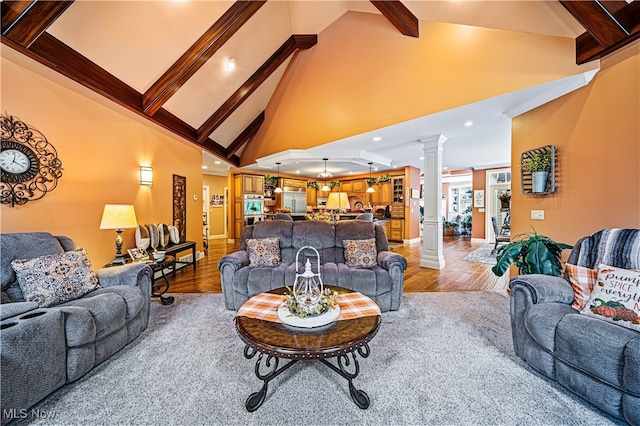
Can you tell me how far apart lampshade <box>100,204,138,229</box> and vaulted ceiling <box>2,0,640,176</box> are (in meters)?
1.43

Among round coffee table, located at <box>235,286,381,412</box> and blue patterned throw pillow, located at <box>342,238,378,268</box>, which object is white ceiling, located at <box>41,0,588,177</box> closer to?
blue patterned throw pillow, located at <box>342,238,378,268</box>

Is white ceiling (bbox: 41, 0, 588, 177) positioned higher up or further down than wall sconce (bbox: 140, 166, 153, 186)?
higher up

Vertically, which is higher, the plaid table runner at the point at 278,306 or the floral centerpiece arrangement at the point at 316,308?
the floral centerpiece arrangement at the point at 316,308

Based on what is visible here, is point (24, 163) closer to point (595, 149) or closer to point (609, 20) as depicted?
point (609, 20)

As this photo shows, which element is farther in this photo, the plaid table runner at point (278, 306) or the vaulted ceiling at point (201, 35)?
the vaulted ceiling at point (201, 35)

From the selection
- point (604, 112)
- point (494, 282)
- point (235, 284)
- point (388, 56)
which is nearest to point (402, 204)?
point (494, 282)

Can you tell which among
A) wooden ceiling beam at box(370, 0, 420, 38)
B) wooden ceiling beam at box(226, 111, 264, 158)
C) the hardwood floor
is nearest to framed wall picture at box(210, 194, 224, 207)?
wooden ceiling beam at box(226, 111, 264, 158)

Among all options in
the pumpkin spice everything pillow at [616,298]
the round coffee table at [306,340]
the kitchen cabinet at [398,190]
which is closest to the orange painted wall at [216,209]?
the kitchen cabinet at [398,190]

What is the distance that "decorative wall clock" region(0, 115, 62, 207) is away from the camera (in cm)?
235

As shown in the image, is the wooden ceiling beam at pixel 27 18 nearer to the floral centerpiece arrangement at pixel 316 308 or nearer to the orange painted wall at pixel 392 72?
the floral centerpiece arrangement at pixel 316 308

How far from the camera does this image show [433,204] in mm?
4996

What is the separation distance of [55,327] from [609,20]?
4.91 meters

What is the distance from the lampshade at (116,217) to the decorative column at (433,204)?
16.0 ft

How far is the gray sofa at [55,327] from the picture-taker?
54.0 inches
